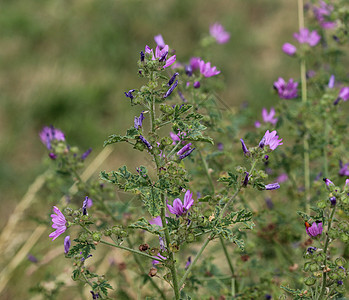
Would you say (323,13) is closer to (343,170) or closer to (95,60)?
(343,170)

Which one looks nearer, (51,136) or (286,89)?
(51,136)

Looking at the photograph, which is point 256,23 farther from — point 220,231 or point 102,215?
point 220,231

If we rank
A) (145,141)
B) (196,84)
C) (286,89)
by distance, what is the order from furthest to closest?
(286,89), (196,84), (145,141)

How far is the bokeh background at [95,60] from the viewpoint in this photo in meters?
4.00

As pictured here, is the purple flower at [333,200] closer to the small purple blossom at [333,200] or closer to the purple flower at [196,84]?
the small purple blossom at [333,200]

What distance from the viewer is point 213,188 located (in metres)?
1.84

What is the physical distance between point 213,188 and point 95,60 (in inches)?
122

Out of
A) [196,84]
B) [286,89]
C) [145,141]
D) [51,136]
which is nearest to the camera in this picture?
[145,141]

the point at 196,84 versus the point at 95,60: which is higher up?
the point at 95,60

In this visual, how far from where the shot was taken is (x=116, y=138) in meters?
1.20

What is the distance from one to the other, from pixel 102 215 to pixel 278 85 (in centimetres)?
97

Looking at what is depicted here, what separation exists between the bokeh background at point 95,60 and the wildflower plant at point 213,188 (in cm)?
129

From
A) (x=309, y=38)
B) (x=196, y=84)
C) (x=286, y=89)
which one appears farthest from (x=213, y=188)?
(x=309, y=38)

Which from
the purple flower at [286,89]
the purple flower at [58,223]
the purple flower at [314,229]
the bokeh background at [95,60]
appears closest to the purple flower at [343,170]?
the purple flower at [286,89]
